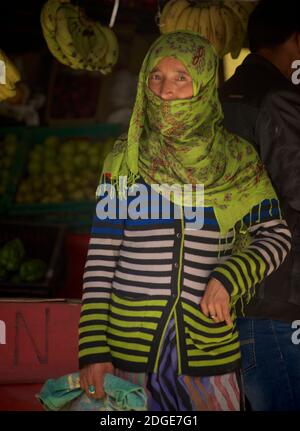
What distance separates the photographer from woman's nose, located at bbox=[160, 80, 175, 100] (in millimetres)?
3162

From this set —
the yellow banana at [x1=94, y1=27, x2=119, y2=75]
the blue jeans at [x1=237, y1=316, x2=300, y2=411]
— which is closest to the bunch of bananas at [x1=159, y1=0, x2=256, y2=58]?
the yellow banana at [x1=94, y1=27, x2=119, y2=75]

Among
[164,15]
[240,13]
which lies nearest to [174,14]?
[164,15]

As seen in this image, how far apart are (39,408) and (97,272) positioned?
41.0 inches

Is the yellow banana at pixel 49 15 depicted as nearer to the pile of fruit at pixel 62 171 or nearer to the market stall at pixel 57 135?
the market stall at pixel 57 135

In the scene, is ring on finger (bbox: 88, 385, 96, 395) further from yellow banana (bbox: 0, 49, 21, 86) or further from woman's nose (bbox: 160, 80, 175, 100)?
yellow banana (bbox: 0, 49, 21, 86)

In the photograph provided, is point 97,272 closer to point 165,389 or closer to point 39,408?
point 165,389

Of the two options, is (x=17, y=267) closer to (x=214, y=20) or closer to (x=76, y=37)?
(x=76, y=37)

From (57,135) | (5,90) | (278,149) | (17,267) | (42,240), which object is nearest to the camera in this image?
(278,149)

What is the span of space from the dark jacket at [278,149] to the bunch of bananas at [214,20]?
47 cm

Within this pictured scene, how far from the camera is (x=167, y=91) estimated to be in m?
3.17

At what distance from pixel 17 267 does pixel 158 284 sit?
2020 mm

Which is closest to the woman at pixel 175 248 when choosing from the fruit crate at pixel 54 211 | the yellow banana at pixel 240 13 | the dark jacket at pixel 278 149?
the dark jacket at pixel 278 149

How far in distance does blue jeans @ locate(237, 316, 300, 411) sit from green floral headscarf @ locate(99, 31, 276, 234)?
0.52 metres

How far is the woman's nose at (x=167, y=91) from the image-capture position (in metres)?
3.16
